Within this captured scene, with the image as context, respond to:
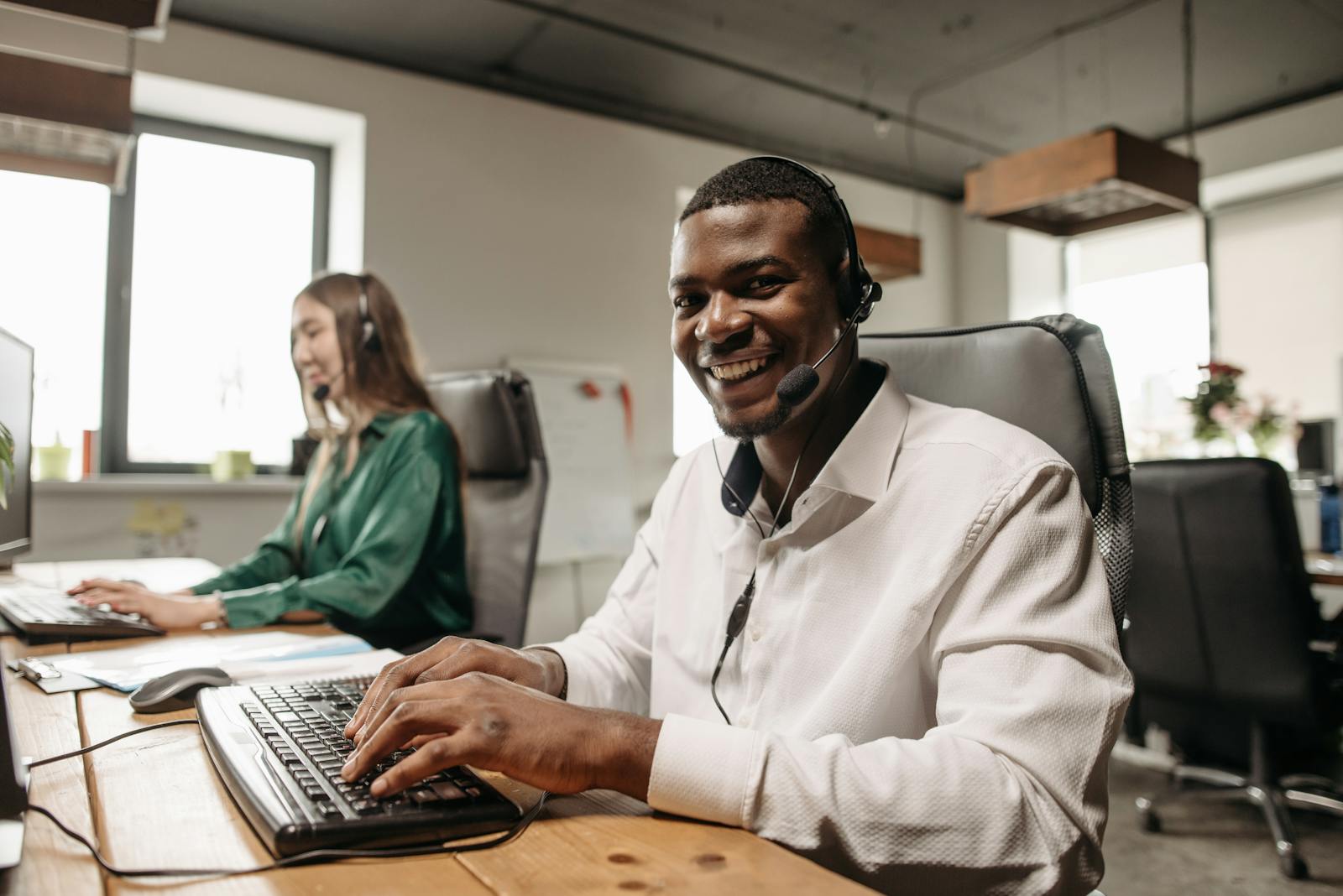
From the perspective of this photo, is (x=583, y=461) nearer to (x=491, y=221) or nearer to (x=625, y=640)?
(x=491, y=221)

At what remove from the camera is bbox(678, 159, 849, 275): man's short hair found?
97 cm

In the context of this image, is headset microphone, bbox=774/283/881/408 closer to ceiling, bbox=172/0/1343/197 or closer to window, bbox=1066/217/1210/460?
ceiling, bbox=172/0/1343/197

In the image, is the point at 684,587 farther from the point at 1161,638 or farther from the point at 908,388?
the point at 1161,638

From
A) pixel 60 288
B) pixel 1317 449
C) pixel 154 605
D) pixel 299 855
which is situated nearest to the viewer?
pixel 299 855

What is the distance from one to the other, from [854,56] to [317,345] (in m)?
2.74

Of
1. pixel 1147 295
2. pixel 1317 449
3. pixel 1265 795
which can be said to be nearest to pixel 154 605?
pixel 1265 795

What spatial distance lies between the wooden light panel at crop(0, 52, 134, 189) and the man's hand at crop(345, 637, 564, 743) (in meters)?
1.97

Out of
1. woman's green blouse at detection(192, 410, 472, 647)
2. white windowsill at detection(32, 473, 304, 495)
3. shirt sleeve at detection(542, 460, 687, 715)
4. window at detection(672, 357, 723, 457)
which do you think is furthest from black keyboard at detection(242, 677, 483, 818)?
window at detection(672, 357, 723, 457)

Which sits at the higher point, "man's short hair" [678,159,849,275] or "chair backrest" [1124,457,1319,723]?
"man's short hair" [678,159,849,275]

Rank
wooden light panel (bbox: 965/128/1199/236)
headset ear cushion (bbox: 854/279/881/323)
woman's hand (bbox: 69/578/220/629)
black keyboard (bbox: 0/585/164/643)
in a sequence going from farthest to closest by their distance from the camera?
1. wooden light panel (bbox: 965/128/1199/236)
2. woman's hand (bbox: 69/578/220/629)
3. black keyboard (bbox: 0/585/164/643)
4. headset ear cushion (bbox: 854/279/881/323)

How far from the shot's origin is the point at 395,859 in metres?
0.57

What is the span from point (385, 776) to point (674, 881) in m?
0.22

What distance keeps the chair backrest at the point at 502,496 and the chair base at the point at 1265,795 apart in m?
1.77

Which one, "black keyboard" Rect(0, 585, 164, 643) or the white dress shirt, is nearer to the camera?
the white dress shirt
